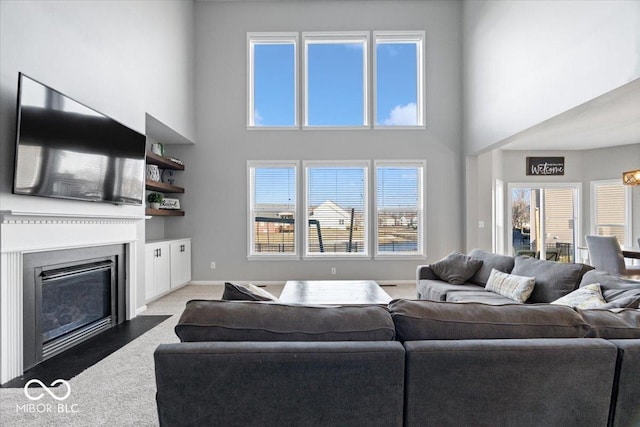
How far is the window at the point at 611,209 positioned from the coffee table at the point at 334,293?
221 inches

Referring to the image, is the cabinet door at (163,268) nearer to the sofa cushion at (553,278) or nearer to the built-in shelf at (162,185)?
the built-in shelf at (162,185)

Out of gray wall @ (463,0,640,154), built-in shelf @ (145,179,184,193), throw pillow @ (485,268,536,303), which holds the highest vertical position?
gray wall @ (463,0,640,154)

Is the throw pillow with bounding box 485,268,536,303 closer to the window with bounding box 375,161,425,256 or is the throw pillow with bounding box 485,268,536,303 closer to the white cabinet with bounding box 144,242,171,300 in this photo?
the window with bounding box 375,161,425,256

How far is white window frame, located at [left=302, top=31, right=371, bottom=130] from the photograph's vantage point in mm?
6375

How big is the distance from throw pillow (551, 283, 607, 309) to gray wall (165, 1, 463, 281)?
12.9 ft

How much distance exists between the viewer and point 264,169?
647cm

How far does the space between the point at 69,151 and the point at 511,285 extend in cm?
397

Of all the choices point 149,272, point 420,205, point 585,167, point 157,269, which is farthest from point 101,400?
point 585,167

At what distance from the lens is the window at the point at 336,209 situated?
21.2 feet

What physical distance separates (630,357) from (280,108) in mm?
5976

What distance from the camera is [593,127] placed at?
509 cm

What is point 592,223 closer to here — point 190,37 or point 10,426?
point 190,37

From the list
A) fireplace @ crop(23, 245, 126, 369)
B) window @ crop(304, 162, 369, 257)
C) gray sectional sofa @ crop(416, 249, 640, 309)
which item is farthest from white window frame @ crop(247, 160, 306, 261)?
gray sectional sofa @ crop(416, 249, 640, 309)

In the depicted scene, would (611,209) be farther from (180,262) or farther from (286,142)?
(180,262)
